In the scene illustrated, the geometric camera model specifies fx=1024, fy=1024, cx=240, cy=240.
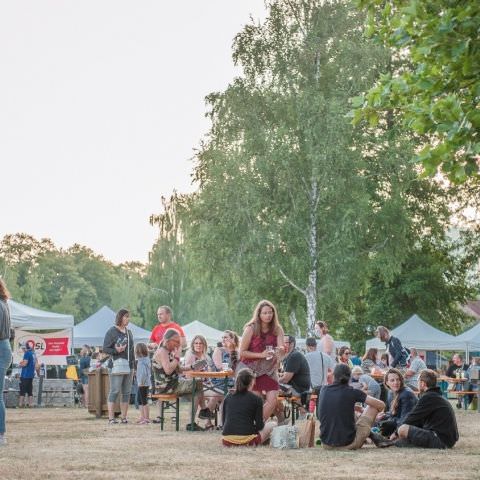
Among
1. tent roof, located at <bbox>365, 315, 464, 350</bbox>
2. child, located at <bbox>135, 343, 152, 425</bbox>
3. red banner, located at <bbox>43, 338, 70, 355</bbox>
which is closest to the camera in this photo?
child, located at <bbox>135, 343, 152, 425</bbox>

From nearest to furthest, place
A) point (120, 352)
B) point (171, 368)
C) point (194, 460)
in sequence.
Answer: point (194, 460) → point (171, 368) → point (120, 352)

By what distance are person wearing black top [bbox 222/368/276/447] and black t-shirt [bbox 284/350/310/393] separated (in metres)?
3.62

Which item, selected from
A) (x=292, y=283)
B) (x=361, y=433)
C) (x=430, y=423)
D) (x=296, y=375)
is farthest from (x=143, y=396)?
(x=292, y=283)

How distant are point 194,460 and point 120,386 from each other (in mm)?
6954

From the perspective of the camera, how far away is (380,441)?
13.3 m

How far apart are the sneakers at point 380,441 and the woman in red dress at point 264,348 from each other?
1.55m

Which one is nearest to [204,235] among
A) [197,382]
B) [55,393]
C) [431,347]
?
[431,347]

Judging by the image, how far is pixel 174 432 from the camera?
1625 centimetres

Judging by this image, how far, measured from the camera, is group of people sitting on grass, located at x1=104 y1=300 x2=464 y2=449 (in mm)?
12789

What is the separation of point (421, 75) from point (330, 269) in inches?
1179

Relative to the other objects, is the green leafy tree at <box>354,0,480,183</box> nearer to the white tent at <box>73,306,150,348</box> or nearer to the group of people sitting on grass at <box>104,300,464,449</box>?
the group of people sitting on grass at <box>104,300,464,449</box>

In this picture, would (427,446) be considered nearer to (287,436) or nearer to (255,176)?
(287,436)

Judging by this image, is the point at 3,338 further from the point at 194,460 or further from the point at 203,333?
the point at 203,333

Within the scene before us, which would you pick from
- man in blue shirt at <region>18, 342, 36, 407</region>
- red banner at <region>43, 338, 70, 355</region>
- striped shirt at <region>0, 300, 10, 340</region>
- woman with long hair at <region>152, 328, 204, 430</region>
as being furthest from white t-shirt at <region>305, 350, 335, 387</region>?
red banner at <region>43, 338, 70, 355</region>
